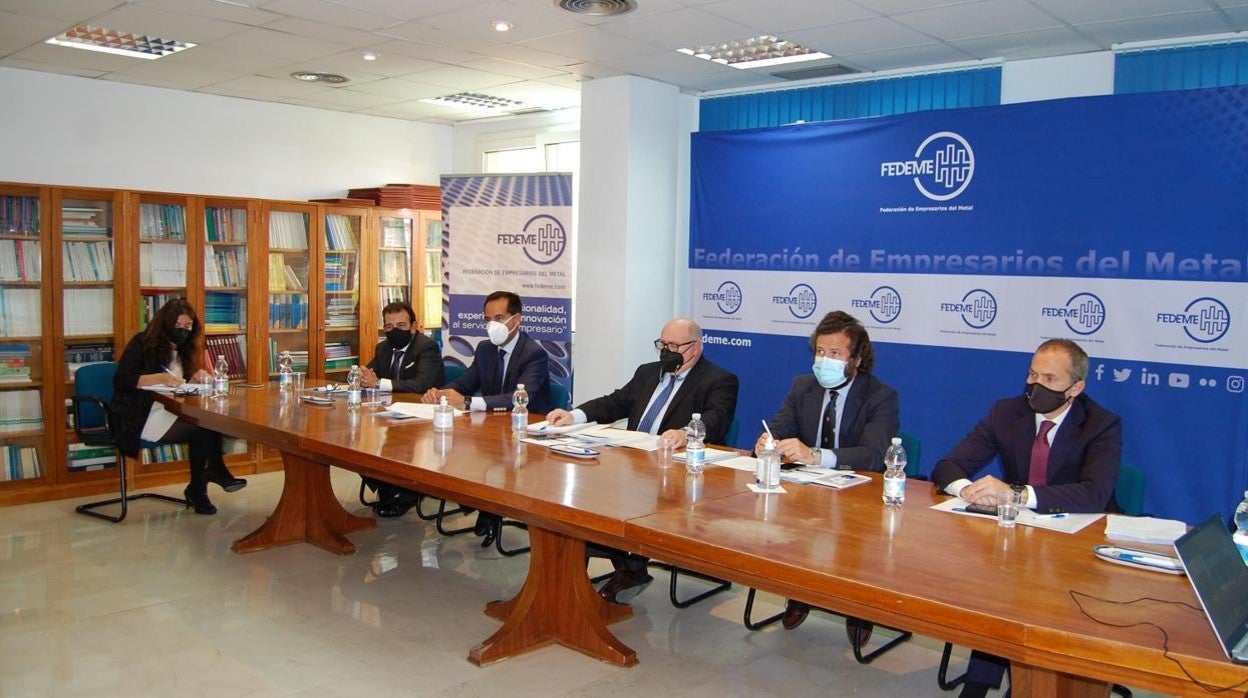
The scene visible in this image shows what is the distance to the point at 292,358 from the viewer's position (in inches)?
303

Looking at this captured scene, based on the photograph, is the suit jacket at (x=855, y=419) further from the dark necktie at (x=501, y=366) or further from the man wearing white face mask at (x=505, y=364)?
the dark necktie at (x=501, y=366)

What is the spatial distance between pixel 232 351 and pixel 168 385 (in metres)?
1.54

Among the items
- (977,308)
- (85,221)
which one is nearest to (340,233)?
(85,221)

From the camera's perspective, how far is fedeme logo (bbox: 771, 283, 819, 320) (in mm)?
6297

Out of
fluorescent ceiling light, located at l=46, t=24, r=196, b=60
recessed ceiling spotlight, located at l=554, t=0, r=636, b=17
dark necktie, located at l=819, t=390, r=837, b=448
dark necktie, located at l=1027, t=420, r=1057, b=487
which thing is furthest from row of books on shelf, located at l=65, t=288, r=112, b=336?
dark necktie, located at l=1027, t=420, r=1057, b=487

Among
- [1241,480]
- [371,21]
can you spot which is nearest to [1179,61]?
[1241,480]

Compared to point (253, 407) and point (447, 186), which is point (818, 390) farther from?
point (447, 186)

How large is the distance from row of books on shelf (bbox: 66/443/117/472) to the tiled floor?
1.12 meters

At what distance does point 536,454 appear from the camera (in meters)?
4.00

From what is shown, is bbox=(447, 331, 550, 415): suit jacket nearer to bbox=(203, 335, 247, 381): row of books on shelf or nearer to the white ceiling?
the white ceiling

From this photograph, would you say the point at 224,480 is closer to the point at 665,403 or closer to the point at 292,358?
the point at 292,358

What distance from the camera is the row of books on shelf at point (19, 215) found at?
250 inches

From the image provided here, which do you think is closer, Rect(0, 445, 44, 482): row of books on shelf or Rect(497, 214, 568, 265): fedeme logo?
Rect(0, 445, 44, 482): row of books on shelf

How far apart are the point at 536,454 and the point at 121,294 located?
4.27 meters
